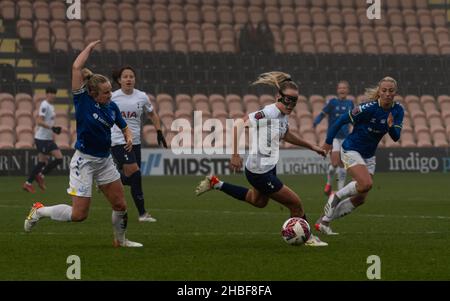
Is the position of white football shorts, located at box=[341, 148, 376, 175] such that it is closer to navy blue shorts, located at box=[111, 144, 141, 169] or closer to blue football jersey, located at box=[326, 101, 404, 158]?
blue football jersey, located at box=[326, 101, 404, 158]

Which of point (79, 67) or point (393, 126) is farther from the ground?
point (79, 67)

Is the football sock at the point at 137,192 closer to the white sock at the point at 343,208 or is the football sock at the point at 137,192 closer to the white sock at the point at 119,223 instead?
the white sock at the point at 343,208

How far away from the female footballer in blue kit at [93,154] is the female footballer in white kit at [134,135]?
12.7 feet

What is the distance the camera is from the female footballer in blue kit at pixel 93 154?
11.6 m

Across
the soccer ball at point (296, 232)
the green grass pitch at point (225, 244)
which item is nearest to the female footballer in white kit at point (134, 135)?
the green grass pitch at point (225, 244)

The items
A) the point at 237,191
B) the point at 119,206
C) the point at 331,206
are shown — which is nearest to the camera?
the point at 119,206

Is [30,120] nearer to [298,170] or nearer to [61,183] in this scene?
[61,183]

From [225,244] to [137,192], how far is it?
4008 millimetres

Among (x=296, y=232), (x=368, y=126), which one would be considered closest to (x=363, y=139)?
(x=368, y=126)

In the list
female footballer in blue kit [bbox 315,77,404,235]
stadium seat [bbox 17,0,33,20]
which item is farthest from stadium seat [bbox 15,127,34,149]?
female footballer in blue kit [bbox 315,77,404,235]

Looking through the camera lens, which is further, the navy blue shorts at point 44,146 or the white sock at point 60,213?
the navy blue shorts at point 44,146

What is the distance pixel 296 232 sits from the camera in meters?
11.9

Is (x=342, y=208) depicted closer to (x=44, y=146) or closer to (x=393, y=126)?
(x=393, y=126)
